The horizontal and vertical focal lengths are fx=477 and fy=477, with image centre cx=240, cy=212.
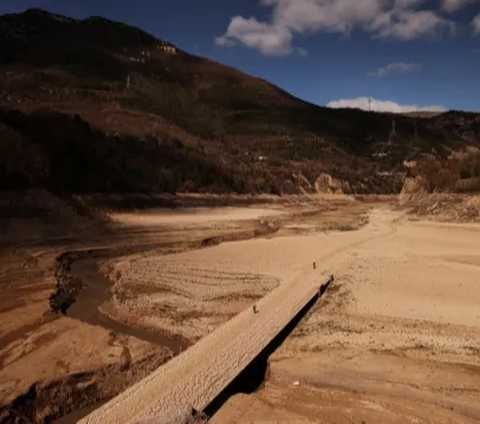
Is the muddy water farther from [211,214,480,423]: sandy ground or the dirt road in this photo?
[211,214,480,423]: sandy ground

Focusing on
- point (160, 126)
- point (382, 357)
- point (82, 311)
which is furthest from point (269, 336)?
point (160, 126)

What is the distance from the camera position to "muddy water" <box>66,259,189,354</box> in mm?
12180

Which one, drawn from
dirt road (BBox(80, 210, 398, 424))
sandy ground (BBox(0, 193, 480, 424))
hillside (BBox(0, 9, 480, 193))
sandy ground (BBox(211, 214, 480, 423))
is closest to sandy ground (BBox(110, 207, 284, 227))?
hillside (BBox(0, 9, 480, 193))

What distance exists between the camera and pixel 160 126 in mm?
76125

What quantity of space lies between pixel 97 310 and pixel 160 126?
2518 inches

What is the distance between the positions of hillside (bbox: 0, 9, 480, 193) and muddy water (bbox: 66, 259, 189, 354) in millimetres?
14573

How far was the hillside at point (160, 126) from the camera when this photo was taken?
4550cm

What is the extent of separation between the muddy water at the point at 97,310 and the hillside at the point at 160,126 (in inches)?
574

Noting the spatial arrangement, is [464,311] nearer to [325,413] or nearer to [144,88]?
[325,413]

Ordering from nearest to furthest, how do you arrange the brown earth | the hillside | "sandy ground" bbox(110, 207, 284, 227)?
the brown earth
"sandy ground" bbox(110, 207, 284, 227)
the hillside

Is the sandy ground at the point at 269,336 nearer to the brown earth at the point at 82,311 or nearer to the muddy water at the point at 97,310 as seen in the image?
the brown earth at the point at 82,311

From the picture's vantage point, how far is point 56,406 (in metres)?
8.74

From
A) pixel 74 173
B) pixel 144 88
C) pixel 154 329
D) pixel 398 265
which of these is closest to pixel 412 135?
pixel 144 88

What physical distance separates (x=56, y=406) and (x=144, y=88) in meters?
133
